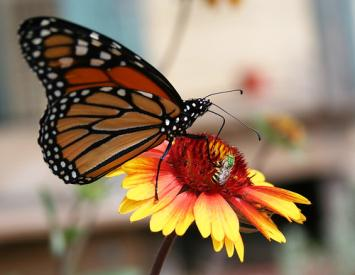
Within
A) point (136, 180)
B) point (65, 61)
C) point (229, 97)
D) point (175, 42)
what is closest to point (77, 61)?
point (65, 61)

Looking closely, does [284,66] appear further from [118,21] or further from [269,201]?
[269,201]

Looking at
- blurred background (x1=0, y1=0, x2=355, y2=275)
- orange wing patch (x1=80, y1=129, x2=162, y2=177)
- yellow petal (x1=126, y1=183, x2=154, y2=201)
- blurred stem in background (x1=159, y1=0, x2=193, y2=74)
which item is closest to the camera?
yellow petal (x1=126, y1=183, x2=154, y2=201)

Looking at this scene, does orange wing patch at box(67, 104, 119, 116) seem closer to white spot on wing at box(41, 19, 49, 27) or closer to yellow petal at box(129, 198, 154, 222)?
white spot on wing at box(41, 19, 49, 27)

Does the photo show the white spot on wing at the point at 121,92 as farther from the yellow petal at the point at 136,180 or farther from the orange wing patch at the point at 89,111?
the yellow petal at the point at 136,180

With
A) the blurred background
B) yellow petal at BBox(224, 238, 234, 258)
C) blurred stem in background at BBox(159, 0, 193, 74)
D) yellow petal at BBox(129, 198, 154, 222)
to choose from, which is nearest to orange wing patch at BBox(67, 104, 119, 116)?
yellow petal at BBox(129, 198, 154, 222)

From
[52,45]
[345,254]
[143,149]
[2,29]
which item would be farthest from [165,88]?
[2,29]

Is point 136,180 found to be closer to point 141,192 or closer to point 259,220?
point 141,192
